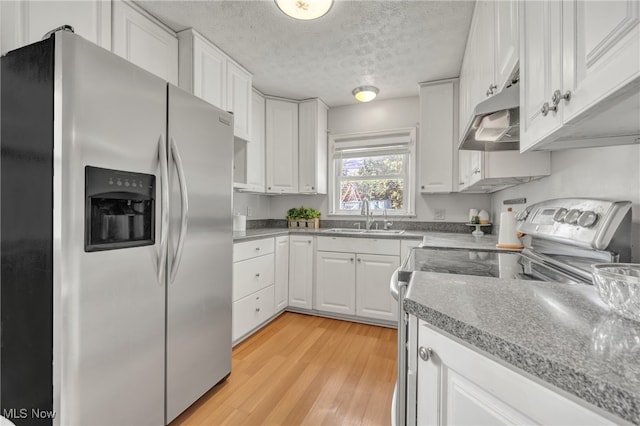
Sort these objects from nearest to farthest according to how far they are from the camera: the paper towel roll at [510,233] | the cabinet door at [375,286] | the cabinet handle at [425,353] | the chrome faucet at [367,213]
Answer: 1. the cabinet handle at [425,353]
2. the paper towel roll at [510,233]
3. the cabinet door at [375,286]
4. the chrome faucet at [367,213]

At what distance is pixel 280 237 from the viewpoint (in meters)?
2.93

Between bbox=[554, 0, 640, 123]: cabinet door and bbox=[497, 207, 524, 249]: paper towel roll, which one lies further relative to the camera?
bbox=[497, 207, 524, 249]: paper towel roll

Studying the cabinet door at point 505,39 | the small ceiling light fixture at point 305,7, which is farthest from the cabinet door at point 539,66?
the small ceiling light fixture at point 305,7

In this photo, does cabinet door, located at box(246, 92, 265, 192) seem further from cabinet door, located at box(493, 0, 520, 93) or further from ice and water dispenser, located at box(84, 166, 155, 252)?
cabinet door, located at box(493, 0, 520, 93)

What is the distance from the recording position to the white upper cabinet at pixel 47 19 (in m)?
1.27

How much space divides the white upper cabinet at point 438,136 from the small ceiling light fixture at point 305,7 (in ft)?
5.05

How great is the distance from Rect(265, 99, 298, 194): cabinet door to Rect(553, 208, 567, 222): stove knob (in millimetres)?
2576

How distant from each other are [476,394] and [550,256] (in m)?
0.96

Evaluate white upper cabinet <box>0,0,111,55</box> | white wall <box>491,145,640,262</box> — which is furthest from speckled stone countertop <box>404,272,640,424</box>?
white upper cabinet <box>0,0,111,55</box>

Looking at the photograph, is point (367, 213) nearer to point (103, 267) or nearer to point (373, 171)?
point (373, 171)

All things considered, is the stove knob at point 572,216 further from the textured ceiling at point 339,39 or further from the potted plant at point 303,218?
the potted plant at point 303,218

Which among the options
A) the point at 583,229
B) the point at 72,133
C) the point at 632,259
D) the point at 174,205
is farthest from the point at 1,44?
the point at 632,259

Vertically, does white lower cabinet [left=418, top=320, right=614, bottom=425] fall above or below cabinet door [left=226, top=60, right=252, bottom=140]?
below

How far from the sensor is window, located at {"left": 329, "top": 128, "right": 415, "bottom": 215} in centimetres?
338
